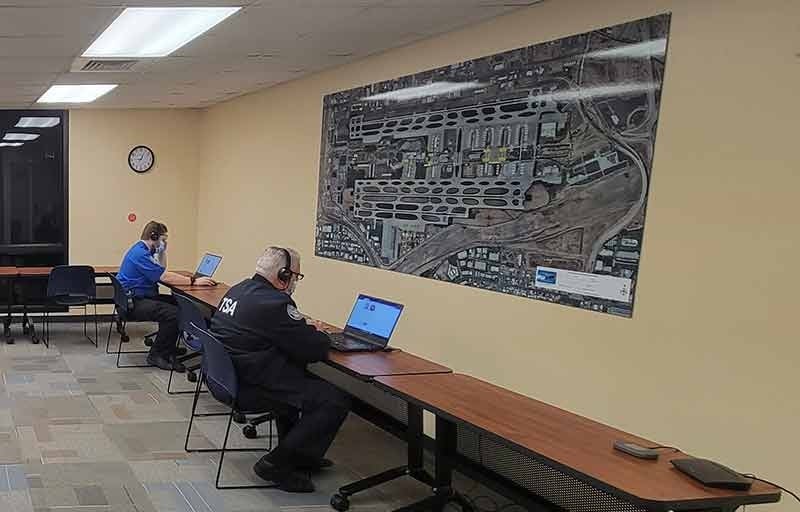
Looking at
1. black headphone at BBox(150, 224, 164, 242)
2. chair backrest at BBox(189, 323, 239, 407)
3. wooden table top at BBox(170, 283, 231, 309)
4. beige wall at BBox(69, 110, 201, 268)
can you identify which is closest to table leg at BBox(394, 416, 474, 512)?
chair backrest at BBox(189, 323, 239, 407)

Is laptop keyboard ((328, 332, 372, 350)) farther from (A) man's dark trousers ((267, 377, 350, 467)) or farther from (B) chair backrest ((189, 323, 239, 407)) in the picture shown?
(B) chair backrest ((189, 323, 239, 407))

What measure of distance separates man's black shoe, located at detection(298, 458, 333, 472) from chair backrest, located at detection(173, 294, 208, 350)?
1323mm

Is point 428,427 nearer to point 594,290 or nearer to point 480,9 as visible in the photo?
point 594,290

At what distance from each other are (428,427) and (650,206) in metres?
2.16

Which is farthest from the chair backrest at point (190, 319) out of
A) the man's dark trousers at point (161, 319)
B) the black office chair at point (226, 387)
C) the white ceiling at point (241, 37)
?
the white ceiling at point (241, 37)

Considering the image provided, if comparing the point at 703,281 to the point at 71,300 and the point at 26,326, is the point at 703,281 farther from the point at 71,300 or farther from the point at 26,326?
the point at 26,326

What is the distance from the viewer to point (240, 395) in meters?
3.74

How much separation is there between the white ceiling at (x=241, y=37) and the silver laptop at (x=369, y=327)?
155 cm

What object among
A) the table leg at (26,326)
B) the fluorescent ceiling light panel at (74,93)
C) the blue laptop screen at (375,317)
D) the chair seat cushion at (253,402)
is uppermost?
the fluorescent ceiling light panel at (74,93)

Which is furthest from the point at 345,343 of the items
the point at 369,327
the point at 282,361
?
the point at 282,361

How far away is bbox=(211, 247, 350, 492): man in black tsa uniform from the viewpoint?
12.1ft

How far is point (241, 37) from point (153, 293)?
3307 millimetres

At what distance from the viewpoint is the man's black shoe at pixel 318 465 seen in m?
4.01

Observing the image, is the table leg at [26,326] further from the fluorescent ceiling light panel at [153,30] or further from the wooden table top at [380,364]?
the wooden table top at [380,364]
